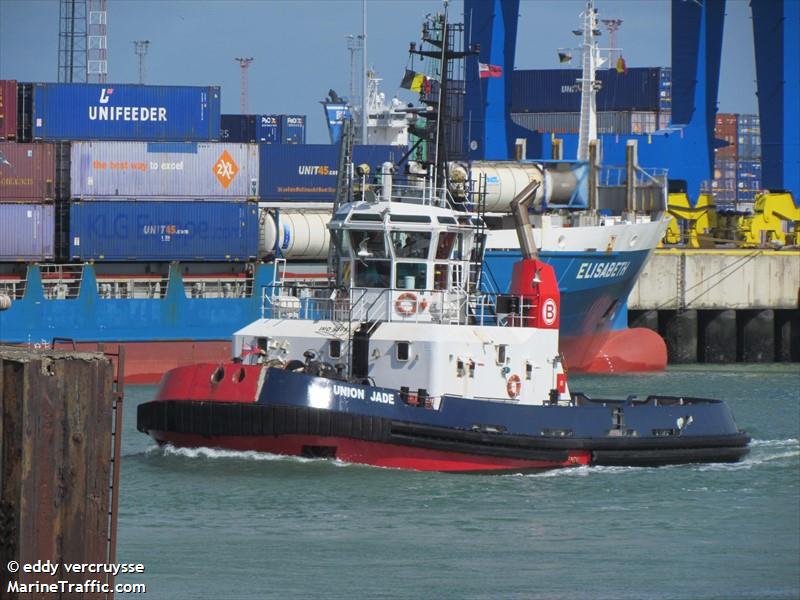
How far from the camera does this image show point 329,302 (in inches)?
765

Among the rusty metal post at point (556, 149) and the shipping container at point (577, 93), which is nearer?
the rusty metal post at point (556, 149)

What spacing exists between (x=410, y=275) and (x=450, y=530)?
441 cm

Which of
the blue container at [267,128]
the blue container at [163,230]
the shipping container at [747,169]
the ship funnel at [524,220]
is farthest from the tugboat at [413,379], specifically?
the shipping container at [747,169]

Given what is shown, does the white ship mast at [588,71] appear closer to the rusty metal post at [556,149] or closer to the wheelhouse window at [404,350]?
the rusty metal post at [556,149]

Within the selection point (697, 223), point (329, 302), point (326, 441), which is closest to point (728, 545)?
point (326, 441)

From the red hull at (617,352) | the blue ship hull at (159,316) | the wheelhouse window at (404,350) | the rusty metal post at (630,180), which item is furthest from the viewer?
the rusty metal post at (630,180)

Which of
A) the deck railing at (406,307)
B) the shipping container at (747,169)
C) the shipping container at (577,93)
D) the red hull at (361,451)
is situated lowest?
the red hull at (361,451)

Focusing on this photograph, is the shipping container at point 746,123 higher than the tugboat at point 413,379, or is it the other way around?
the shipping container at point 746,123

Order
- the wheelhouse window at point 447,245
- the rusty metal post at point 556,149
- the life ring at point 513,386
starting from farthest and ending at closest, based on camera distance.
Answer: the rusty metal post at point 556,149
the wheelhouse window at point 447,245
the life ring at point 513,386

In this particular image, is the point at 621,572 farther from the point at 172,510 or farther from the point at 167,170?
the point at 167,170

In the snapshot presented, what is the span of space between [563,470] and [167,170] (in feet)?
49.7

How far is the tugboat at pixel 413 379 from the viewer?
17906 millimetres

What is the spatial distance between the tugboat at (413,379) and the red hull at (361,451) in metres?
0.02

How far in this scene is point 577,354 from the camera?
34.8 metres
